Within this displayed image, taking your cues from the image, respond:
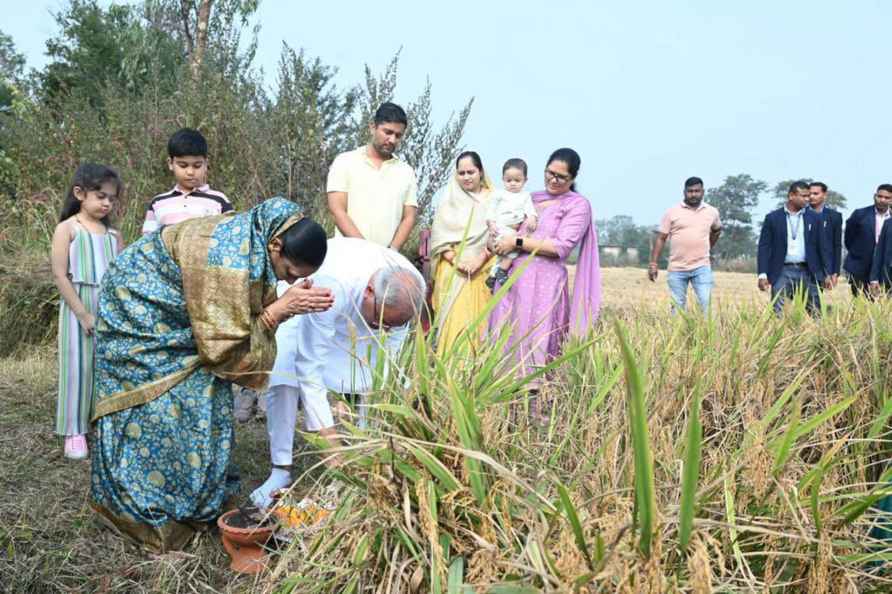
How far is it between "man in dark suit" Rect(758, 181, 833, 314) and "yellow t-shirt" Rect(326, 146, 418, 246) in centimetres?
358

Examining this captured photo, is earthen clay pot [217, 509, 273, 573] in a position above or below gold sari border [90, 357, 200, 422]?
below


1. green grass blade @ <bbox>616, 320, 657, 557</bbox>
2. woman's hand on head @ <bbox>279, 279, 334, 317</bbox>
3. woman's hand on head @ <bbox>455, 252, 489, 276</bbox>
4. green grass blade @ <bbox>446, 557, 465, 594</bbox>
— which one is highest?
woman's hand on head @ <bbox>455, 252, 489, 276</bbox>

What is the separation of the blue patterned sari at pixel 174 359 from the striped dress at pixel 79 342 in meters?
0.99

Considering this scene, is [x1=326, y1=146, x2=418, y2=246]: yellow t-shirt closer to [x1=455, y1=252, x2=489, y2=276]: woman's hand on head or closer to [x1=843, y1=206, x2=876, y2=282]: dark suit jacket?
[x1=455, y1=252, x2=489, y2=276]: woman's hand on head

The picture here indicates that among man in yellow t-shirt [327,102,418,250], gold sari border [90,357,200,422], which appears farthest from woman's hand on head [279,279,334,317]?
man in yellow t-shirt [327,102,418,250]

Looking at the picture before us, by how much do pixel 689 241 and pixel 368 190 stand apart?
340 centimetres

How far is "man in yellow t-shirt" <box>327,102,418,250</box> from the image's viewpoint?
4258mm

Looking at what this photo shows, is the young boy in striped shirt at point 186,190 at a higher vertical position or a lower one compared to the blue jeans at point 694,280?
higher

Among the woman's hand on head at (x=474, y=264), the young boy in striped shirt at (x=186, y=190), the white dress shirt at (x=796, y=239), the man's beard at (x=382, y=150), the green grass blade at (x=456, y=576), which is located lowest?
the green grass blade at (x=456, y=576)

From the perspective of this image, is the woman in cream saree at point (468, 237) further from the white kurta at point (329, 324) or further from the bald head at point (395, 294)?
the bald head at point (395, 294)

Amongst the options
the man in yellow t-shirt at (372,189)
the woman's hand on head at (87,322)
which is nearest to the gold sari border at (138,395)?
the woman's hand on head at (87,322)

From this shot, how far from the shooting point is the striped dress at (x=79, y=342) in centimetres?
354

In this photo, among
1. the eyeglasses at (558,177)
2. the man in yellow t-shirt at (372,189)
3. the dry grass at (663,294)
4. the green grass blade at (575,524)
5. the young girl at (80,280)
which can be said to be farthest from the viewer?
the eyeglasses at (558,177)

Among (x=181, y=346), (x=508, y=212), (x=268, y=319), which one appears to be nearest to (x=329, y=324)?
(x=268, y=319)
